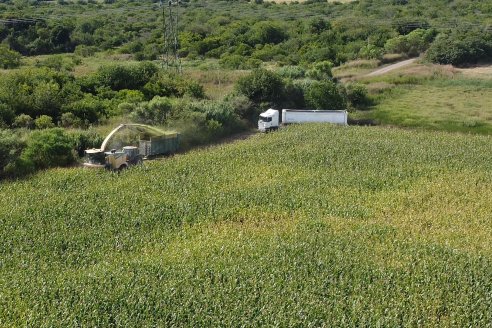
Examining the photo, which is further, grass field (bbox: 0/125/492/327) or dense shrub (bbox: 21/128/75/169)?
dense shrub (bbox: 21/128/75/169)

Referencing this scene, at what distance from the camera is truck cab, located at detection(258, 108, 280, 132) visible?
3784cm

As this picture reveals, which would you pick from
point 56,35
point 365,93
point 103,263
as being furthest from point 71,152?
point 56,35

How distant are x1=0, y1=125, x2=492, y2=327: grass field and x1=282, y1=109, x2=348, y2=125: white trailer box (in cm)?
861

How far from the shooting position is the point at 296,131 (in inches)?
1451

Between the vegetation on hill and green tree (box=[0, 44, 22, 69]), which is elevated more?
the vegetation on hill

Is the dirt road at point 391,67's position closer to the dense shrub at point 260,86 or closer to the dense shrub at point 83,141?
the dense shrub at point 260,86

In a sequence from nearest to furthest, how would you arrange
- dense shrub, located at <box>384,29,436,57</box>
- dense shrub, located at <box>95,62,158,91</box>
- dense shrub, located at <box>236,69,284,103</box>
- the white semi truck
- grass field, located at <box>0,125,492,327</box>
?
grass field, located at <box>0,125,492,327</box>, the white semi truck, dense shrub, located at <box>236,69,284,103</box>, dense shrub, located at <box>95,62,158,91</box>, dense shrub, located at <box>384,29,436,57</box>

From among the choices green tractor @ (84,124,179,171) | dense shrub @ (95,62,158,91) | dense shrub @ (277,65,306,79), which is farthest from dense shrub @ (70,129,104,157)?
dense shrub @ (277,65,306,79)

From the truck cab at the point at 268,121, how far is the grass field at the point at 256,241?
6.69m

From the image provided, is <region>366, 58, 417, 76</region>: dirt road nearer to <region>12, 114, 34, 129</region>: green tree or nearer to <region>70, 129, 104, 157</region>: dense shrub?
<region>12, 114, 34, 129</region>: green tree

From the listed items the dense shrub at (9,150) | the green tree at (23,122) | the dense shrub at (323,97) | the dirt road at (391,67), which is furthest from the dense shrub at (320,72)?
the dense shrub at (9,150)

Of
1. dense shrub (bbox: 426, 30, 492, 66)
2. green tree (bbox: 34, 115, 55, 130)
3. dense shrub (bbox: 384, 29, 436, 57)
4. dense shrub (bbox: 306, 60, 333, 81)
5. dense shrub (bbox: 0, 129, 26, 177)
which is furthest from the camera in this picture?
dense shrub (bbox: 384, 29, 436, 57)

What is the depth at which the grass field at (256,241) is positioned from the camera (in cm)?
1515

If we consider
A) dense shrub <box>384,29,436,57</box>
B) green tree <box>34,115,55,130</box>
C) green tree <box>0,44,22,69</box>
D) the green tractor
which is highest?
dense shrub <box>384,29,436,57</box>
